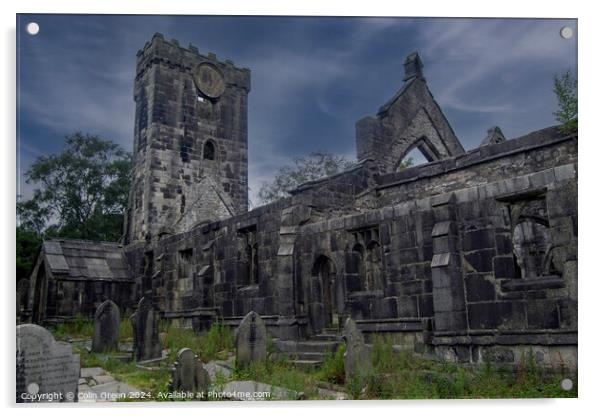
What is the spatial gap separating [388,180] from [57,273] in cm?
1108

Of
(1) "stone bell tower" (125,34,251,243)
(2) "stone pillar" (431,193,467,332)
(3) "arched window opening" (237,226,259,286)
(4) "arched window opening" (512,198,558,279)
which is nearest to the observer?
(2) "stone pillar" (431,193,467,332)

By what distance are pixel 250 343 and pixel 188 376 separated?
7.82 ft

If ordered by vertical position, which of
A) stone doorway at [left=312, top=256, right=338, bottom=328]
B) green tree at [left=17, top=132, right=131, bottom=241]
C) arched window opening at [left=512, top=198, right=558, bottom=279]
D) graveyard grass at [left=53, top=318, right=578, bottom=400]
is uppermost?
green tree at [left=17, top=132, right=131, bottom=241]

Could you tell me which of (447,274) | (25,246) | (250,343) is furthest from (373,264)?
(25,246)

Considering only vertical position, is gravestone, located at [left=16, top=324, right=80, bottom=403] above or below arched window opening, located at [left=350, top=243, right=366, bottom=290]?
below

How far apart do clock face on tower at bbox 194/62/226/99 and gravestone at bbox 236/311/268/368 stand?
17.1 meters

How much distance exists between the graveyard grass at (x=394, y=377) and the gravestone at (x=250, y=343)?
25 cm

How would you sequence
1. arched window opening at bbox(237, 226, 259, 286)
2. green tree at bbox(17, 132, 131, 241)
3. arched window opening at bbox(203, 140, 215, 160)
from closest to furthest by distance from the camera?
arched window opening at bbox(237, 226, 259, 286) → green tree at bbox(17, 132, 131, 241) → arched window opening at bbox(203, 140, 215, 160)

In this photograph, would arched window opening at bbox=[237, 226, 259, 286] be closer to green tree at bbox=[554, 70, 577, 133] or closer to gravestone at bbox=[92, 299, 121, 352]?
gravestone at bbox=[92, 299, 121, 352]

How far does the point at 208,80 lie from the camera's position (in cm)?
2605

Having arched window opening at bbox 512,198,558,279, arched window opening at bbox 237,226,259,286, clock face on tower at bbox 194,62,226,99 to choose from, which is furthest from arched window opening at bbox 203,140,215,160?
arched window opening at bbox 512,198,558,279

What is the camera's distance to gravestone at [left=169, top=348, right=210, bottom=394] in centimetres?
834

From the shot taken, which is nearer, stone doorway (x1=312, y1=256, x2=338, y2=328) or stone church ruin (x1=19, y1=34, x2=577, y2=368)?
stone church ruin (x1=19, y1=34, x2=577, y2=368)

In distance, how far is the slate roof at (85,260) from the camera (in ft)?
60.0
